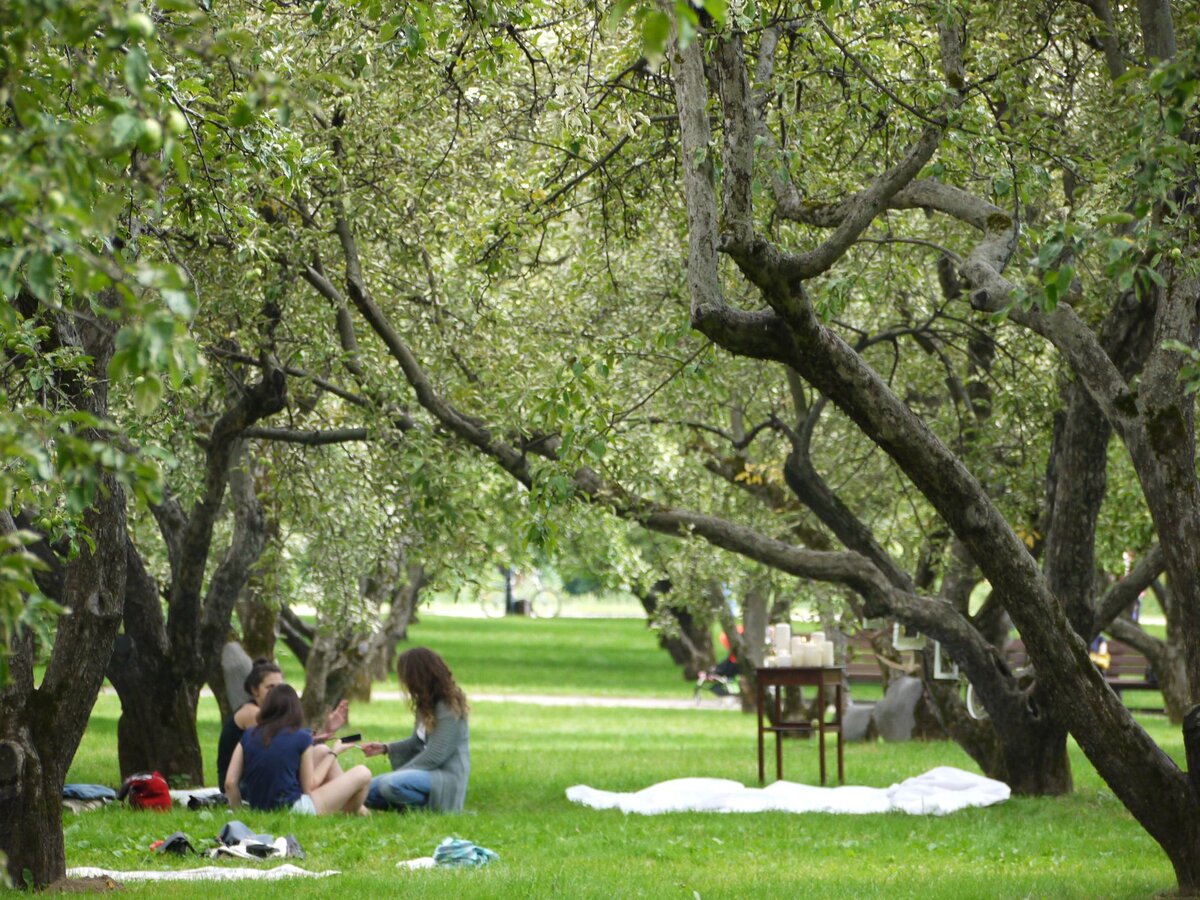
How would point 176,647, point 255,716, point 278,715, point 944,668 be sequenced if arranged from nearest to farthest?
point 278,715
point 255,716
point 176,647
point 944,668

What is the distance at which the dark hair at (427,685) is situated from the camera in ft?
37.2

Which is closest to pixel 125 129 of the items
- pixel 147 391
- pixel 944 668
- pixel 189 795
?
pixel 147 391

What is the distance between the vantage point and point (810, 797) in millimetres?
12406

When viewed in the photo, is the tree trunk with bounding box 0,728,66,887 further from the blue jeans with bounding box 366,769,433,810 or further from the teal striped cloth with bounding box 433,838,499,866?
the blue jeans with bounding box 366,769,433,810

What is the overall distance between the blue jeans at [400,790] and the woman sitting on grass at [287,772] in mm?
120

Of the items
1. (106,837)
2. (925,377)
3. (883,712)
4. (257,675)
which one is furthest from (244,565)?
(883,712)

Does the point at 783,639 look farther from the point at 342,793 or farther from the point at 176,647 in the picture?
the point at 176,647

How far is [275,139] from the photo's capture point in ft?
21.7

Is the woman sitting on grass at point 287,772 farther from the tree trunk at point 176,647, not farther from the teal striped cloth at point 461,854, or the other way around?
the teal striped cloth at point 461,854

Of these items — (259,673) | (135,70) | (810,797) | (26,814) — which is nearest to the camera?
(135,70)

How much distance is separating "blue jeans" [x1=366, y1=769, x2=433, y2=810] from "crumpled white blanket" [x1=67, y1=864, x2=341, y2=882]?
2610 millimetres

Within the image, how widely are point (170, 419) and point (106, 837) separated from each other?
279 cm

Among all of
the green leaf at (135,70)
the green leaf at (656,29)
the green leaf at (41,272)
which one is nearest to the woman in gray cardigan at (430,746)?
the green leaf at (41,272)

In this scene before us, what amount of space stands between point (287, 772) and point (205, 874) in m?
2.65
